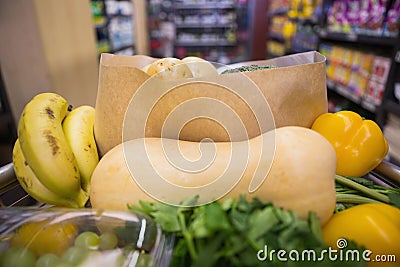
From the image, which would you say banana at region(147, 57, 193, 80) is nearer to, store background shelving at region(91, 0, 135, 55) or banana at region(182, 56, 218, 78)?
banana at region(182, 56, 218, 78)

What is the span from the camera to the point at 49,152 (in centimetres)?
51

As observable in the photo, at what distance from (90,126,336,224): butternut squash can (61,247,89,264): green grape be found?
0.09 metres

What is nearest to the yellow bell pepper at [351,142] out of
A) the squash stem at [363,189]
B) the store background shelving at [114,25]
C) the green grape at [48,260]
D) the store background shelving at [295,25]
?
the squash stem at [363,189]

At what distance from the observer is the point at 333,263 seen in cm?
35

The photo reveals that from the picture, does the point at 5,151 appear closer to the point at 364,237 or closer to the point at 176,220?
the point at 176,220

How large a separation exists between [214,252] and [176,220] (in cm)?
9

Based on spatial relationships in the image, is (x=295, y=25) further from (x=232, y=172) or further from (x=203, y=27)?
(x=232, y=172)

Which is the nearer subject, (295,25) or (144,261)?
(144,261)

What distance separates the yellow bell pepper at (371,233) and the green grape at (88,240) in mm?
336

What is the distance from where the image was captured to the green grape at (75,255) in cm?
38

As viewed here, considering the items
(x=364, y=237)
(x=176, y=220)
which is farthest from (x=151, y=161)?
(x=364, y=237)

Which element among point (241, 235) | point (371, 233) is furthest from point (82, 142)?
point (371, 233)

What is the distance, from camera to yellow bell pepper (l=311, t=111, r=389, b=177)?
1.90ft

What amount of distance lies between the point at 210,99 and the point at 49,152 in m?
0.30
